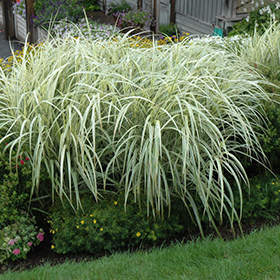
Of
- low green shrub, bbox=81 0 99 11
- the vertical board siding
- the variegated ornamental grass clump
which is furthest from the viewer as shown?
low green shrub, bbox=81 0 99 11

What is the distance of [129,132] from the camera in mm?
2312

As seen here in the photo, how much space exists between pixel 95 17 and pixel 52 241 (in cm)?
807

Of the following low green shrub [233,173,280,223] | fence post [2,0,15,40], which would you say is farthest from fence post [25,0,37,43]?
low green shrub [233,173,280,223]

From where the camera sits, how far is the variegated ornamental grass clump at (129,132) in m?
2.08

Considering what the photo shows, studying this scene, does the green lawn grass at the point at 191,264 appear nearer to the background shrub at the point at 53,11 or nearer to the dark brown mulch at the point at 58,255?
the dark brown mulch at the point at 58,255

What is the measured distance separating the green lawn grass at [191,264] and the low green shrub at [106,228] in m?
0.11

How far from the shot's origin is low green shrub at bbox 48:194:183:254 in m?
2.10

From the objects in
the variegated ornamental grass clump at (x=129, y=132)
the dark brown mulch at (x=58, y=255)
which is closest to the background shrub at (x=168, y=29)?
the variegated ornamental grass clump at (x=129, y=132)

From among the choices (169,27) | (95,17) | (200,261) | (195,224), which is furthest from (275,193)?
(95,17)

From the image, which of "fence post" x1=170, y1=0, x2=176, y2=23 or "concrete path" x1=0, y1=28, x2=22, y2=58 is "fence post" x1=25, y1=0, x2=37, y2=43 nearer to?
"concrete path" x1=0, y1=28, x2=22, y2=58

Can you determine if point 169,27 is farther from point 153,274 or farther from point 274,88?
point 153,274

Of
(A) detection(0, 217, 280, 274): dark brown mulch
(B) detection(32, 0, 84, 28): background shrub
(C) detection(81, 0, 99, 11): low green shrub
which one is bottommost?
(A) detection(0, 217, 280, 274): dark brown mulch

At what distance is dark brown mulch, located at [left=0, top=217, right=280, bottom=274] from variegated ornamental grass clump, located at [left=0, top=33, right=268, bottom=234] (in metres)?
0.10

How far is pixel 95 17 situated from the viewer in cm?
934
